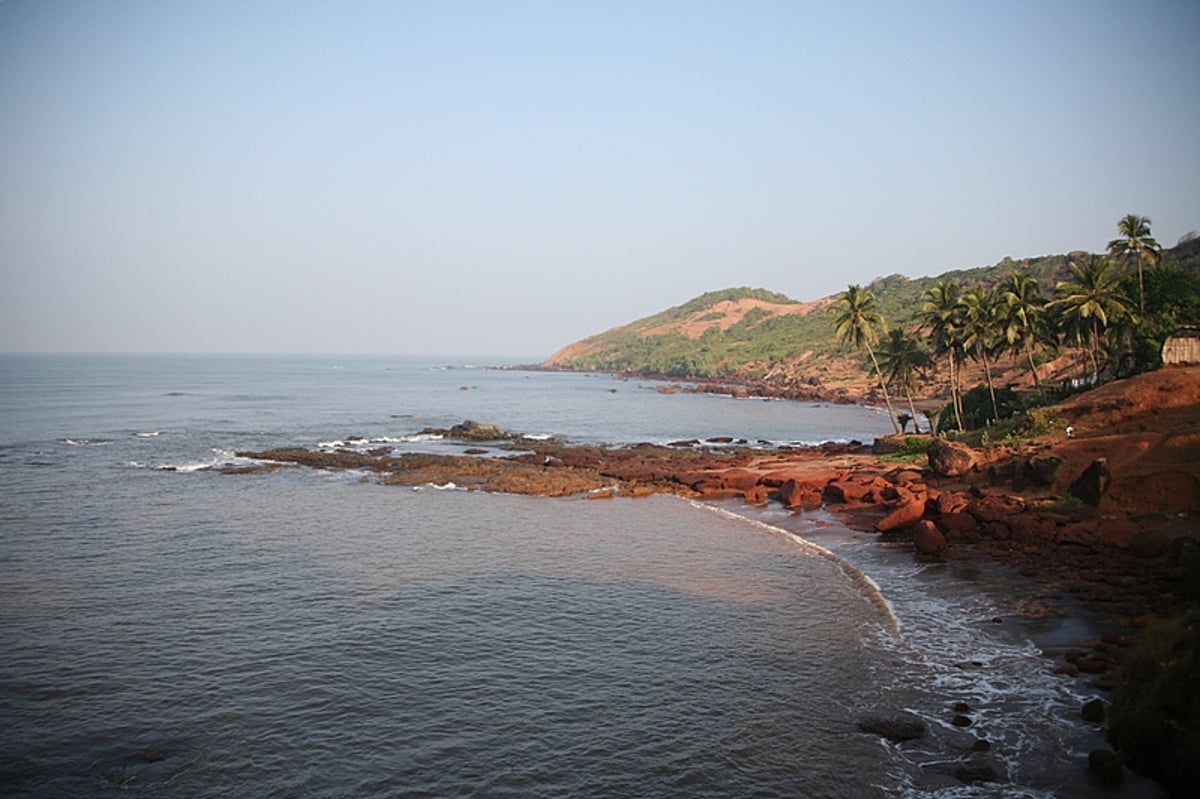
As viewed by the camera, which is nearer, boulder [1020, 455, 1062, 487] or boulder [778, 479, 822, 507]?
boulder [1020, 455, 1062, 487]

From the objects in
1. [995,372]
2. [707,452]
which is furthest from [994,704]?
[995,372]

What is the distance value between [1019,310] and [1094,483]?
23787 millimetres

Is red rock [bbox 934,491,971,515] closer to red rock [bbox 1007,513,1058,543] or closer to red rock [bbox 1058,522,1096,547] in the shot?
red rock [bbox 1007,513,1058,543]

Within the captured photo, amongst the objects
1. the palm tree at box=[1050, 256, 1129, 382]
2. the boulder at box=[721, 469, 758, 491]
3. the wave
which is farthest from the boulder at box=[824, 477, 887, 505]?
the wave

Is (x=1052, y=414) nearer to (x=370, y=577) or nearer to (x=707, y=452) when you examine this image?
(x=707, y=452)

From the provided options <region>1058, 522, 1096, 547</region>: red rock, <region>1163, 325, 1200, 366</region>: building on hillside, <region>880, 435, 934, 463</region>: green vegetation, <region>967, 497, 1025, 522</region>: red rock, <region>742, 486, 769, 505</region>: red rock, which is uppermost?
<region>1163, 325, 1200, 366</region>: building on hillside

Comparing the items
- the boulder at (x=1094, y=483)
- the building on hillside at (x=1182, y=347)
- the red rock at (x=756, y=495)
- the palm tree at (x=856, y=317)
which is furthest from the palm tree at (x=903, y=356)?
the boulder at (x=1094, y=483)

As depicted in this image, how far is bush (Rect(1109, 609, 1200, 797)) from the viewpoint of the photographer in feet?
44.8

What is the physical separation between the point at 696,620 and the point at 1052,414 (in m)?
32.3

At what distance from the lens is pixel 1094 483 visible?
33688 mm

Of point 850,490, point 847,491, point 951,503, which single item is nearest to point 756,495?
point 847,491

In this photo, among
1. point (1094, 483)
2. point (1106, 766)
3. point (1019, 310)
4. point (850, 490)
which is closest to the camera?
point (1106, 766)

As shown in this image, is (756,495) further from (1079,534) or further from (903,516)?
(1079,534)

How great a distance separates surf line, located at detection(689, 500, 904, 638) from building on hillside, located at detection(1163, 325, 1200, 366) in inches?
1280
